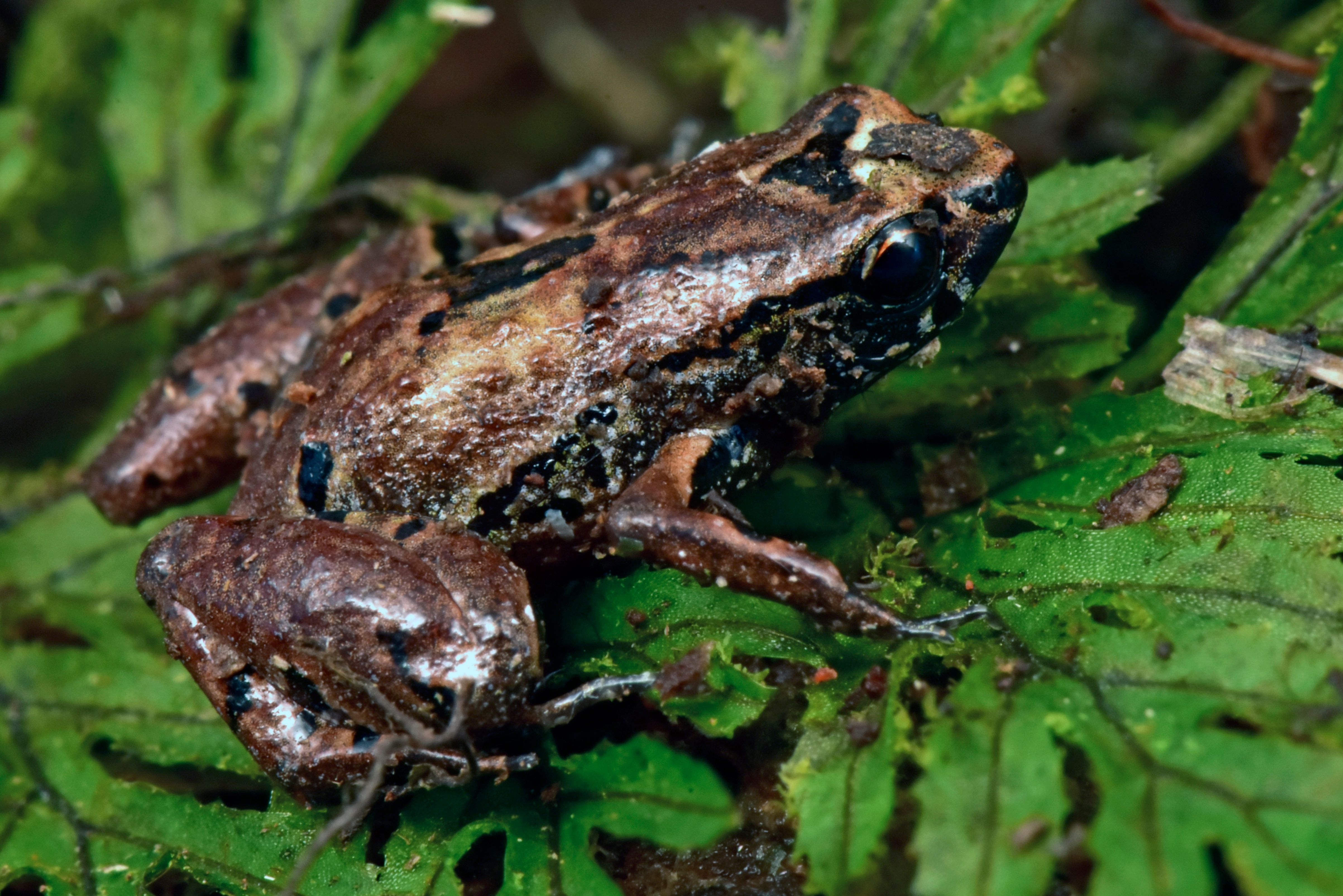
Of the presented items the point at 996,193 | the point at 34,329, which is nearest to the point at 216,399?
the point at 34,329

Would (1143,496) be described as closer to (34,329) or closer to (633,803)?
(633,803)

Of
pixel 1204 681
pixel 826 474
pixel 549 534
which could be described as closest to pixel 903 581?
pixel 826 474

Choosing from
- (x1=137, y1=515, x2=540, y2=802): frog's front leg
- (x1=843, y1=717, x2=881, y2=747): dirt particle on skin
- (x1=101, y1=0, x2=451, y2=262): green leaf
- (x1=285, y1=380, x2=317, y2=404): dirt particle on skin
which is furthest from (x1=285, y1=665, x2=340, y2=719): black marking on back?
(x1=101, y1=0, x2=451, y2=262): green leaf

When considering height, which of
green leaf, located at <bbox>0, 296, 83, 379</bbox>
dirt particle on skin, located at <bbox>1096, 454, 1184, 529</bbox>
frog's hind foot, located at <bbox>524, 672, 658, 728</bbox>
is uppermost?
dirt particle on skin, located at <bbox>1096, 454, 1184, 529</bbox>

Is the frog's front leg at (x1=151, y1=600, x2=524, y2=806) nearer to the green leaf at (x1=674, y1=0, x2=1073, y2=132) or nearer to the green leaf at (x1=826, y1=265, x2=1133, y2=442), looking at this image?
the green leaf at (x1=826, y1=265, x2=1133, y2=442)

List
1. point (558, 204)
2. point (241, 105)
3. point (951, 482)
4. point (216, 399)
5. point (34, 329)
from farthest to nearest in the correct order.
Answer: point (241, 105), point (34, 329), point (558, 204), point (216, 399), point (951, 482)

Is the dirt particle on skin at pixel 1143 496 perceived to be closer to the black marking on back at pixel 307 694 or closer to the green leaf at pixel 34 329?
the black marking on back at pixel 307 694

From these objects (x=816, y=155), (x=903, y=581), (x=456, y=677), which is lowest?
(x=456, y=677)

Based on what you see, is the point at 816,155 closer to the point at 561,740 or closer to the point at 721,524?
the point at 721,524
